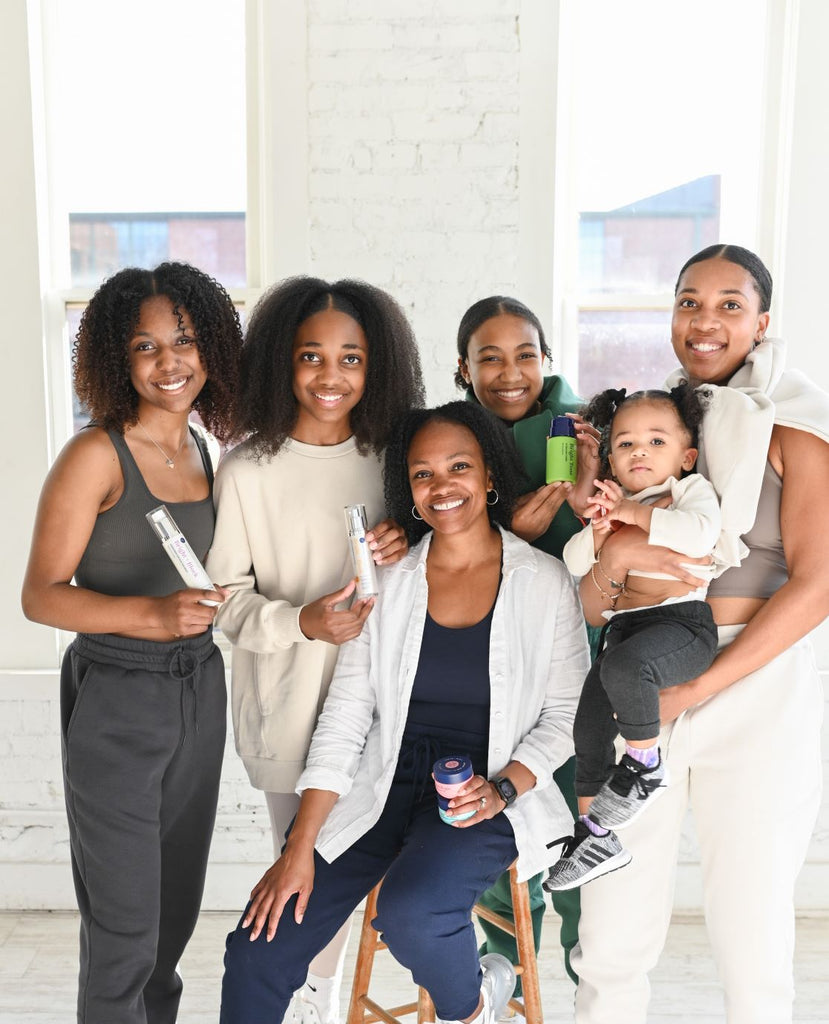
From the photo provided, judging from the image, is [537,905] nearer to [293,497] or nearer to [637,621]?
[637,621]

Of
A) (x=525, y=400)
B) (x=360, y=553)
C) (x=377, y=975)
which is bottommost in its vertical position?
(x=377, y=975)

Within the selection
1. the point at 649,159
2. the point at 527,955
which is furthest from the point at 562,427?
the point at 649,159

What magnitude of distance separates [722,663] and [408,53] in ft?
6.45

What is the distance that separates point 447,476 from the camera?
74.3 inches

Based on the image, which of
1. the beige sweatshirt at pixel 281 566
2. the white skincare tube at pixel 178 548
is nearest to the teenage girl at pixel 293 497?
the beige sweatshirt at pixel 281 566

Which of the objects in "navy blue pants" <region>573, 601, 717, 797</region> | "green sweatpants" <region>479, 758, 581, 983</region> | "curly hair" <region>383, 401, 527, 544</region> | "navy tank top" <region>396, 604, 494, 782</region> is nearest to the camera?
"navy blue pants" <region>573, 601, 717, 797</region>

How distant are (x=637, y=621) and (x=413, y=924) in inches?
25.7

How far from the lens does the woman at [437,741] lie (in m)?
1.69

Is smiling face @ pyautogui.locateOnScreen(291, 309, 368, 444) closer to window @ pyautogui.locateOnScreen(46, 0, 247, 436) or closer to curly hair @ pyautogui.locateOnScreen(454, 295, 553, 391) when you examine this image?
curly hair @ pyautogui.locateOnScreen(454, 295, 553, 391)

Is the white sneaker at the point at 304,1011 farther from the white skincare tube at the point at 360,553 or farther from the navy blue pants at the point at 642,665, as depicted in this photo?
the white skincare tube at the point at 360,553

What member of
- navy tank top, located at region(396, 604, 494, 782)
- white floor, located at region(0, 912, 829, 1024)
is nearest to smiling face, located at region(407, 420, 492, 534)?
navy tank top, located at region(396, 604, 494, 782)

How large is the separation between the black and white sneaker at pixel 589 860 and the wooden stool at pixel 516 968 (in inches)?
6.0

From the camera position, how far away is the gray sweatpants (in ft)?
5.70

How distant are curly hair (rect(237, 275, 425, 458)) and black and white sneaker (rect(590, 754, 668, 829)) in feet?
2.68
